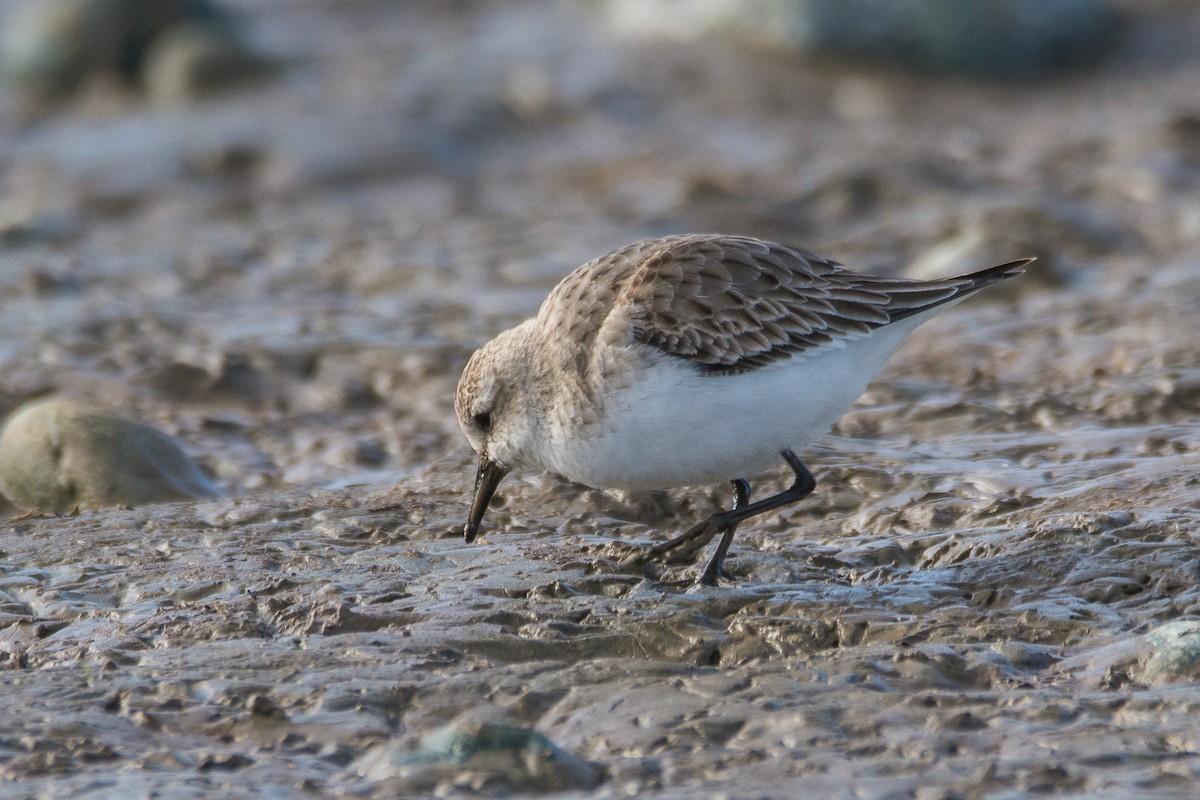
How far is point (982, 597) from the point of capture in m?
5.29

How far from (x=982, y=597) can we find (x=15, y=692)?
123 inches

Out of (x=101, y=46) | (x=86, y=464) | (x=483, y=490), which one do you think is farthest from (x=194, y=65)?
(x=483, y=490)

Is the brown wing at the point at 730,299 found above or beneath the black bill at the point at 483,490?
above

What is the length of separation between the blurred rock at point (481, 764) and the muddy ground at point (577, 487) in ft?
0.13

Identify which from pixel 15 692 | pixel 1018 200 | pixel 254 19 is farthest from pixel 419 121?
pixel 15 692

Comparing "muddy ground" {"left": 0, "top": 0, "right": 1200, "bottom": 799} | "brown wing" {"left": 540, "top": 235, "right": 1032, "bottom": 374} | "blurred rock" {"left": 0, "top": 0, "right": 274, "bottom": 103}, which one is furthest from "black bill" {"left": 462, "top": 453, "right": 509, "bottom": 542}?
"blurred rock" {"left": 0, "top": 0, "right": 274, "bottom": 103}

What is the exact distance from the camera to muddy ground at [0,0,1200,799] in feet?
14.4

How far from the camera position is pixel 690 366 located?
5379 mm

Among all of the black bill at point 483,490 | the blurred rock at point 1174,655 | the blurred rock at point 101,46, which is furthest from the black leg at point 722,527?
the blurred rock at point 101,46

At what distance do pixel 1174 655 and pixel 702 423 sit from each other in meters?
1.67

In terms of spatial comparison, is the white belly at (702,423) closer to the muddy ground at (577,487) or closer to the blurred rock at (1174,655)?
the muddy ground at (577,487)

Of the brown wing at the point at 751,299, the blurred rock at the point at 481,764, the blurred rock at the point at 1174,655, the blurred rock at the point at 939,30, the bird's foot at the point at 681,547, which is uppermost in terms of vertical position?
the blurred rock at the point at 939,30

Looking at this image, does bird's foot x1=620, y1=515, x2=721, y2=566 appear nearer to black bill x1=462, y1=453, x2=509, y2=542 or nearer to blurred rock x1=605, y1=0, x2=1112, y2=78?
black bill x1=462, y1=453, x2=509, y2=542

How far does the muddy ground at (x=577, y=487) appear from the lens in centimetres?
439
